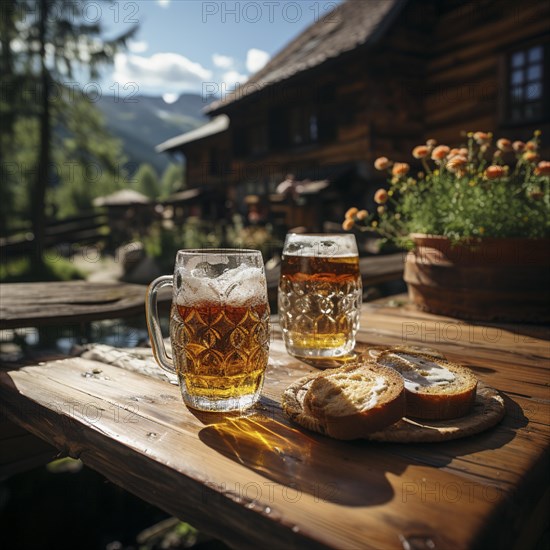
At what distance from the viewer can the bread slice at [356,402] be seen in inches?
34.7

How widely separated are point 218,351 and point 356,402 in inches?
12.6

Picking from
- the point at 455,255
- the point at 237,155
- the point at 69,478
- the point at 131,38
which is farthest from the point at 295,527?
the point at 131,38

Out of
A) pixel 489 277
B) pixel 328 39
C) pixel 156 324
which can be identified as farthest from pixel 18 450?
pixel 328 39

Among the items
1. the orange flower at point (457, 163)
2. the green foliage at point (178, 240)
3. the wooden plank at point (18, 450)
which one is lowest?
the wooden plank at point (18, 450)

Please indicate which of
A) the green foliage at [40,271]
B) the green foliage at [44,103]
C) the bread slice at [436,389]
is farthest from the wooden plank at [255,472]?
the green foliage at [44,103]

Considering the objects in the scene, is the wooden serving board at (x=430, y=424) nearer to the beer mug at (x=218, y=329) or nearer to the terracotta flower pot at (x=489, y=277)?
the beer mug at (x=218, y=329)

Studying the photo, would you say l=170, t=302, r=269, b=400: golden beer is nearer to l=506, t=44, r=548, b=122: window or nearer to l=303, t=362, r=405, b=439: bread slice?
l=303, t=362, r=405, b=439: bread slice

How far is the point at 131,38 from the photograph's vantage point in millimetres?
15875

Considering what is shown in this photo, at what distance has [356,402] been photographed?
0.92 m

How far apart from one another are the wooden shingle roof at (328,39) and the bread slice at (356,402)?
9172 mm

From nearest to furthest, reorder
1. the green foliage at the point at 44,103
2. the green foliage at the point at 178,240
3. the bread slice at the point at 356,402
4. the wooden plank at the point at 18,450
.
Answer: the bread slice at the point at 356,402 → the wooden plank at the point at 18,450 → the green foliage at the point at 178,240 → the green foliage at the point at 44,103

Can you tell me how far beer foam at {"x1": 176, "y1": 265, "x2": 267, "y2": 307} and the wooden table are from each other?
243 millimetres

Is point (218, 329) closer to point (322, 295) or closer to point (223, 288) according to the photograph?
point (223, 288)

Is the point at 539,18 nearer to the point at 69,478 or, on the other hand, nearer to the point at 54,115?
the point at 69,478
